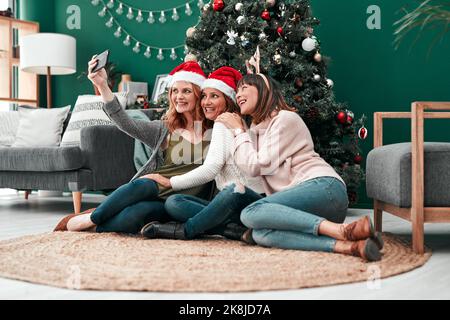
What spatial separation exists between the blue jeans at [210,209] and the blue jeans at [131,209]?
0.09m

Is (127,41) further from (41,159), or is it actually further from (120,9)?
(41,159)

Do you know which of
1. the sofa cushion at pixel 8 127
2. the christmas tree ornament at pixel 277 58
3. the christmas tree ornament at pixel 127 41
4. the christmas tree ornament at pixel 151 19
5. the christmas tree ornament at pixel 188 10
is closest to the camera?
the christmas tree ornament at pixel 277 58

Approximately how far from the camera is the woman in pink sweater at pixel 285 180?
73.9 inches

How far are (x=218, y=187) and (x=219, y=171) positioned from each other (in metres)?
0.09

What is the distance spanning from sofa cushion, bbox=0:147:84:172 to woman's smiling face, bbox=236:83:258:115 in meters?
1.52

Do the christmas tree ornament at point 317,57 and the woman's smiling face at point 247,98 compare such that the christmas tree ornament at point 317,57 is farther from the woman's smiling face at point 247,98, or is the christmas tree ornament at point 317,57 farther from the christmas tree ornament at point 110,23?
the christmas tree ornament at point 110,23

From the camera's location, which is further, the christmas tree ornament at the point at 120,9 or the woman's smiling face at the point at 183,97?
the christmas tree ornament at the point at 120,9

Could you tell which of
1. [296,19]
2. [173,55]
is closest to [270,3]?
[296,19]

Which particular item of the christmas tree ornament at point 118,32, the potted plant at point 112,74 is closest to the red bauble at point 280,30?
the potted plant at point 112,74

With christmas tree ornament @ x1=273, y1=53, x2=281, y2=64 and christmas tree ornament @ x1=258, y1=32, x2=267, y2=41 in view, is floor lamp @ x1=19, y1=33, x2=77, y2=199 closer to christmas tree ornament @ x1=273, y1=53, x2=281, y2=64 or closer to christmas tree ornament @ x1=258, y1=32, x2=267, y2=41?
christmas tree ornament @ x1=258, y1=32, x2=267, y2=41

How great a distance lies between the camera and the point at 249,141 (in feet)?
6.91

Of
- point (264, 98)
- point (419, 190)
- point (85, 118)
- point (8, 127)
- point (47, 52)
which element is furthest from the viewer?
point (47, 52)

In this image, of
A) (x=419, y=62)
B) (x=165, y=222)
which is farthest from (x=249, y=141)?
(x=419, y=62)

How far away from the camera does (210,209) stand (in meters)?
2.12
